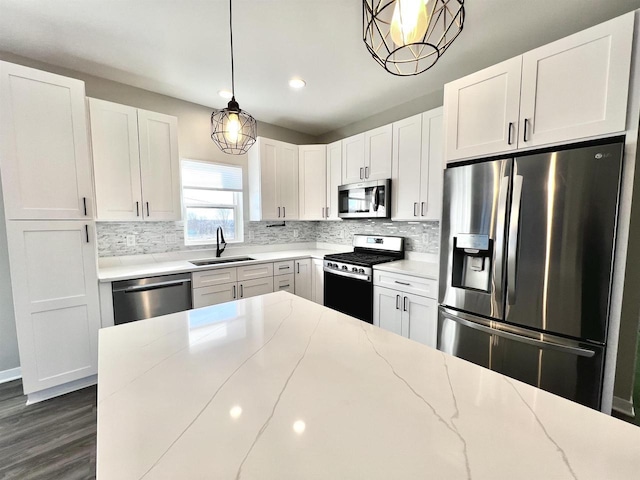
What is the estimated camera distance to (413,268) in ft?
8.54

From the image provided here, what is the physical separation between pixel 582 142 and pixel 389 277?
1.64 meters

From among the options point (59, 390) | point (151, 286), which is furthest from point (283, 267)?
point (59, 390)

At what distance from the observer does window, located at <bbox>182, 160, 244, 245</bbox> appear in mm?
3207

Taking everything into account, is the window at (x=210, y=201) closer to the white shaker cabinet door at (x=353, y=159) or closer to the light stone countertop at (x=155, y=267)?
the light stone countertop at (x=155, y=267)

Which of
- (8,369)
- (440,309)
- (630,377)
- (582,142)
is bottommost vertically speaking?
(8,369)

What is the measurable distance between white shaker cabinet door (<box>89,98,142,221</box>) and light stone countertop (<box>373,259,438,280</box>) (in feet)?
7.97

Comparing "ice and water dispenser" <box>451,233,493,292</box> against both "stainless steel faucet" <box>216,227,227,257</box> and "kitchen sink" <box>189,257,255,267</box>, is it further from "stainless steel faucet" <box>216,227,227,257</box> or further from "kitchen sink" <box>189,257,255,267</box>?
"stainless steel faucet" <box>216,227,227,257</box>

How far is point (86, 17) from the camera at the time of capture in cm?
177

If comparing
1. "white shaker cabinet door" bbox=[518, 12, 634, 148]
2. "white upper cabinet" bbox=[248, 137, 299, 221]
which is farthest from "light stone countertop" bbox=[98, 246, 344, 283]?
"white shaker cabinet door" bbox=[518, 12, 634, 148]

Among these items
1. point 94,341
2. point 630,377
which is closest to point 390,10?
point 630,377

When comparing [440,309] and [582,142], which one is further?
[440,309]

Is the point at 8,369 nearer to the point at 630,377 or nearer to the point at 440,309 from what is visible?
the point at 440,309

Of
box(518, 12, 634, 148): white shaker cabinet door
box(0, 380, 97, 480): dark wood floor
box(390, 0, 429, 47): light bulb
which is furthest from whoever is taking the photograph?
box(0, 380, 97, 480): dark wood floor

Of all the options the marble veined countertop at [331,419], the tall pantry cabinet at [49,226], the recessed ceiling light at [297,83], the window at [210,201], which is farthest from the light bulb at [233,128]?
the window at [210,201]
